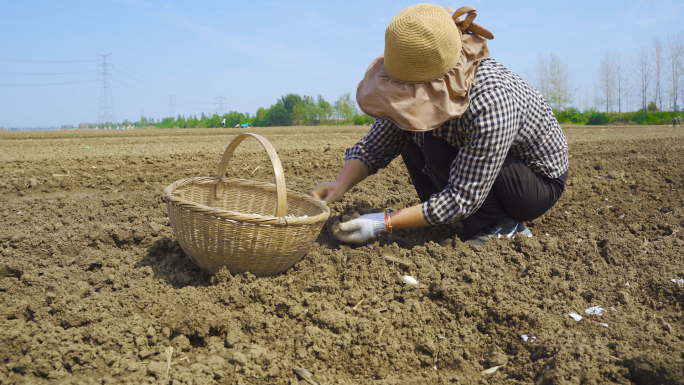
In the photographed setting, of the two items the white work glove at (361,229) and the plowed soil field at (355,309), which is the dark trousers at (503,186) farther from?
the white work glove at (361,229)

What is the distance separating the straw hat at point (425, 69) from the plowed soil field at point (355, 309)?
0.79 m

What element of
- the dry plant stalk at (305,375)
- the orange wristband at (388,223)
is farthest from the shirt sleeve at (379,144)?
the dry plant stalk at (305,375)

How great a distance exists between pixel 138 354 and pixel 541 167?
90.5 inches

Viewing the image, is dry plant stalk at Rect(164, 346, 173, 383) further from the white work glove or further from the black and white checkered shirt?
the black and white checkered shirt

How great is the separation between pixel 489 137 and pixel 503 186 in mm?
527

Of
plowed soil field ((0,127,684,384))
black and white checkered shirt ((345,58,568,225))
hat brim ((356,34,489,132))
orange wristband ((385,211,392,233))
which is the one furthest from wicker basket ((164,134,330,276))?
black and white checkered shirt ((345,58,568,225))

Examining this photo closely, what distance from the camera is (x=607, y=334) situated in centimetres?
175

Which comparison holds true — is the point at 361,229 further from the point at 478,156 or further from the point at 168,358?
the point at 168,358

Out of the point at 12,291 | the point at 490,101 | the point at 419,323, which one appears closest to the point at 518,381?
the point at 419,323

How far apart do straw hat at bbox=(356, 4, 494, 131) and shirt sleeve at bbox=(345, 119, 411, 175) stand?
49 centimetres

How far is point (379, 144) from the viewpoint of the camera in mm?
2775

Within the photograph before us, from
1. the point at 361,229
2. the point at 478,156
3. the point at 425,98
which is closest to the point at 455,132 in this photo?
the point at 478,156

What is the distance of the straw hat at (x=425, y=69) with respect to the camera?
6.32 ft

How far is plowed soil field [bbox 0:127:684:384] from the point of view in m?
1.59
